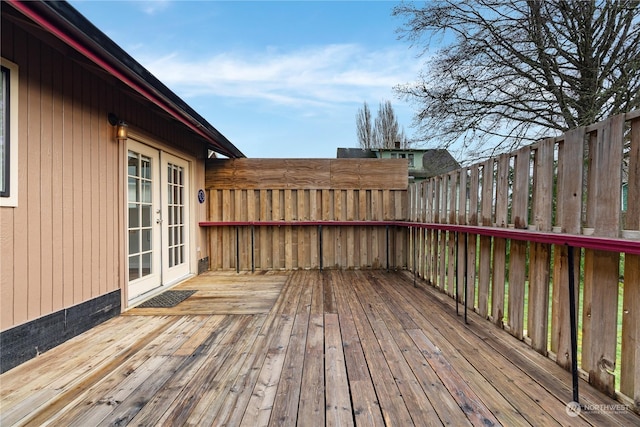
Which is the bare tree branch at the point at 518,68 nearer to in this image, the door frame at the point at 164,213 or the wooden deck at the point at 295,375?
the wooden deck at the point at 295,375

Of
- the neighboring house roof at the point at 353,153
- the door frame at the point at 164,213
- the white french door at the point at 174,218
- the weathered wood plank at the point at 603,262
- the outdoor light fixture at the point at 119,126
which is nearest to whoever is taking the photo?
the weathered wood plank at the point at 603,262

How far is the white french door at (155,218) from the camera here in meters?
3.17

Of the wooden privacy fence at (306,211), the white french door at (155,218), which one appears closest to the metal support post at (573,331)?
the wooden privacy fence at (306,211)

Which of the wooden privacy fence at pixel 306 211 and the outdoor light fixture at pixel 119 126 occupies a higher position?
the outdoor light fixture at pixel 119 126

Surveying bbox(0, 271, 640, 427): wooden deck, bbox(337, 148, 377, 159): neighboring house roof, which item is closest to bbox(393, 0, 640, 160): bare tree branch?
bbox(0, 271, 640, 427): wooden deck

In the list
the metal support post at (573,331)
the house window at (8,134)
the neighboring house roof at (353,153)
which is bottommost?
the metal support post at (573,331)

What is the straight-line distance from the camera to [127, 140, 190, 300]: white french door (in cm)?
317

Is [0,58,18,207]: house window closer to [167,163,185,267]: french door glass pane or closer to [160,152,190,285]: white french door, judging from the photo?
[160,152,190,285]: white french door

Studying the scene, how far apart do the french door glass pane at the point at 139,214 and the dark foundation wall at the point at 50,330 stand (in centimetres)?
61

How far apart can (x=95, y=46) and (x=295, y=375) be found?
93.5 inches

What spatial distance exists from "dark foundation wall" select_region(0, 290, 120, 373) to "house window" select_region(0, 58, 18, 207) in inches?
33.0

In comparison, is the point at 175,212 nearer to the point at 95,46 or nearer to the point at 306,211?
the point at 306,211

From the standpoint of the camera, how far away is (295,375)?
5.43 feet

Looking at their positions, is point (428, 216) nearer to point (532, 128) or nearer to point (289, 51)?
point (532, 128)
